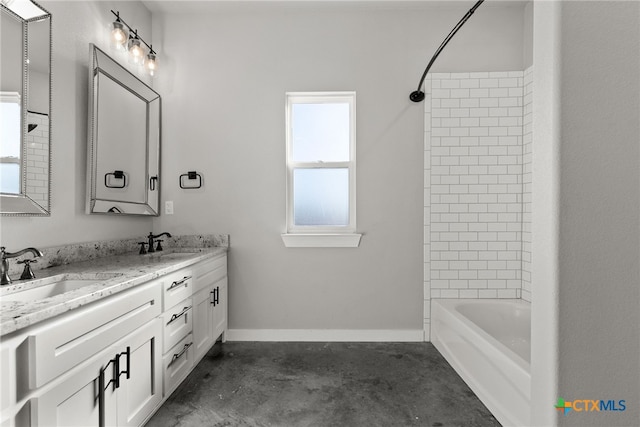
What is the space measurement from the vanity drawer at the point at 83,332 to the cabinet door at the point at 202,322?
561mm

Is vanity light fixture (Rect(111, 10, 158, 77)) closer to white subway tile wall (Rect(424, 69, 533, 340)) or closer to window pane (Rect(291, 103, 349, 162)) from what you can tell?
window pane (Rect(291, 103, 349, 162))

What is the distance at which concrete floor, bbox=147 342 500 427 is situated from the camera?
1708 millimetres

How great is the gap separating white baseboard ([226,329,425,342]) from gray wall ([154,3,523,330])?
50 millimetres

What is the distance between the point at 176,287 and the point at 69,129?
1138 mm

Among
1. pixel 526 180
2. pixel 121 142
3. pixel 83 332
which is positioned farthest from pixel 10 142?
pixel 526 180

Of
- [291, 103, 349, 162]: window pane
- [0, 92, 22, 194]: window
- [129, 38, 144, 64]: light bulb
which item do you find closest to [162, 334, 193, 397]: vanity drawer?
[0, 92, 22, 194]: window

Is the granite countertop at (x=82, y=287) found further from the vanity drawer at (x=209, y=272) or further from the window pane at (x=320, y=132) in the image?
the window pane at (x=320, y=132)

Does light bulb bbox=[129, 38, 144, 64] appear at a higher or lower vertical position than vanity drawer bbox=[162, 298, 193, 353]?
higher

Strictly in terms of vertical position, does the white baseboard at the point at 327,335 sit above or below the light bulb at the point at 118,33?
below

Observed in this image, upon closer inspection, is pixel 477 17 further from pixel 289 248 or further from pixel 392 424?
pixel 392 424

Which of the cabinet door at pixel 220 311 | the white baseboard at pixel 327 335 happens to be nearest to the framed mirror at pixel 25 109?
the cabinet door at pixel 220 311

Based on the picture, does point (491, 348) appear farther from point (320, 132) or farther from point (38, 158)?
point (38, 158)

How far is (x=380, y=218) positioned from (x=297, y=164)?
875 millimetres

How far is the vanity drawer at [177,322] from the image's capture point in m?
1.74
